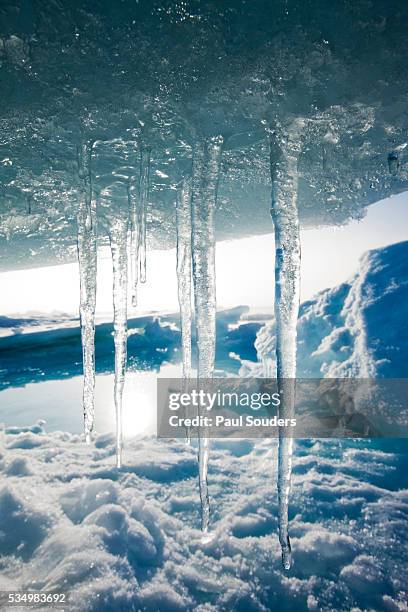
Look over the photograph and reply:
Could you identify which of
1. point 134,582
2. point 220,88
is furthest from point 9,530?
point 220,88

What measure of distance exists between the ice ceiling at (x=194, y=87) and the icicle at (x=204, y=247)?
205mm

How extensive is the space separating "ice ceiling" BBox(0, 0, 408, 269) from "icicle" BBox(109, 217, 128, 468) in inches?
45.5

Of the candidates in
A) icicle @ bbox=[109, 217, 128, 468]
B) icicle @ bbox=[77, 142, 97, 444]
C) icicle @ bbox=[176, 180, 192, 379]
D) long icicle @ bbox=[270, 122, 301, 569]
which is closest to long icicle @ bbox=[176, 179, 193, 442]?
icicle @ bbox=[176, 180, 192, 379]

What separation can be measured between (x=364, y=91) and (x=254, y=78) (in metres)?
0.85

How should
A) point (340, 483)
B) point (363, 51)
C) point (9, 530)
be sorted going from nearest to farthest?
point (363, 51)
point (9, 530)
point (340, 483)

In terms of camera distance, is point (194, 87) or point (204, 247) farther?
point (204, 247)

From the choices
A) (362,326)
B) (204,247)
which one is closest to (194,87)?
(204,247)

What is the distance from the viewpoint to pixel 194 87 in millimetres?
2111

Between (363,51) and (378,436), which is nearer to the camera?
(363,51)

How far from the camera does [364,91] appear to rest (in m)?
2.21

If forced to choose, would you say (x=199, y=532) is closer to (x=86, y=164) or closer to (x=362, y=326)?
(x=86, y=164)

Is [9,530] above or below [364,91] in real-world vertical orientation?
below

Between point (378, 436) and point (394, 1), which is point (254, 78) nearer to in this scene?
point (394, 1)

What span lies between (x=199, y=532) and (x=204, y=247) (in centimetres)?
388
